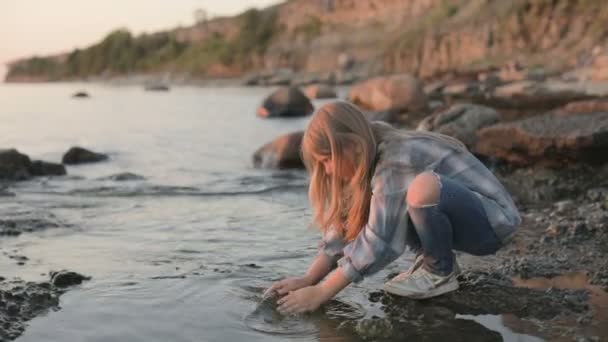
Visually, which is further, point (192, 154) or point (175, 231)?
point (192, 154)

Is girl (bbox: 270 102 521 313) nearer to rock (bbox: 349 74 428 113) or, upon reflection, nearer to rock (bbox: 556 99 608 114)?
rock (bbox: 556 99 608 114)

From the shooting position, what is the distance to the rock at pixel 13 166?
844 centimetres

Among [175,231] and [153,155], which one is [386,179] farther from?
[153,155]

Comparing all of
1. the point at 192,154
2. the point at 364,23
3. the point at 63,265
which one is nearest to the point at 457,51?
the point at 364,23

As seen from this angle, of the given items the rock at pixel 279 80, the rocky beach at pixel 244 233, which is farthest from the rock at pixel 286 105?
the rock at pixel 279 80

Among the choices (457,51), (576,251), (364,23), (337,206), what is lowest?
(576,251)

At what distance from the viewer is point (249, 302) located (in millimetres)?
3803

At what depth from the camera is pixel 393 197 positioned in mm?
3326

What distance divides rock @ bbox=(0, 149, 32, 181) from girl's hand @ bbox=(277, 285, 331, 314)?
5891 mm

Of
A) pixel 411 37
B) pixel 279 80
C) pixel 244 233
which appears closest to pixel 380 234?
pixel 244 233

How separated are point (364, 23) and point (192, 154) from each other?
63644mm

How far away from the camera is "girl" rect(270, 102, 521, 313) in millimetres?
3277

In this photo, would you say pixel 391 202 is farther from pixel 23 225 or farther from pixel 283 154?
pixel 283 154

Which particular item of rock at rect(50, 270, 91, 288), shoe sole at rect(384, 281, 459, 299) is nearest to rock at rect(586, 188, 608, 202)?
shoe sole at rect(384, 281, 459, 299)
